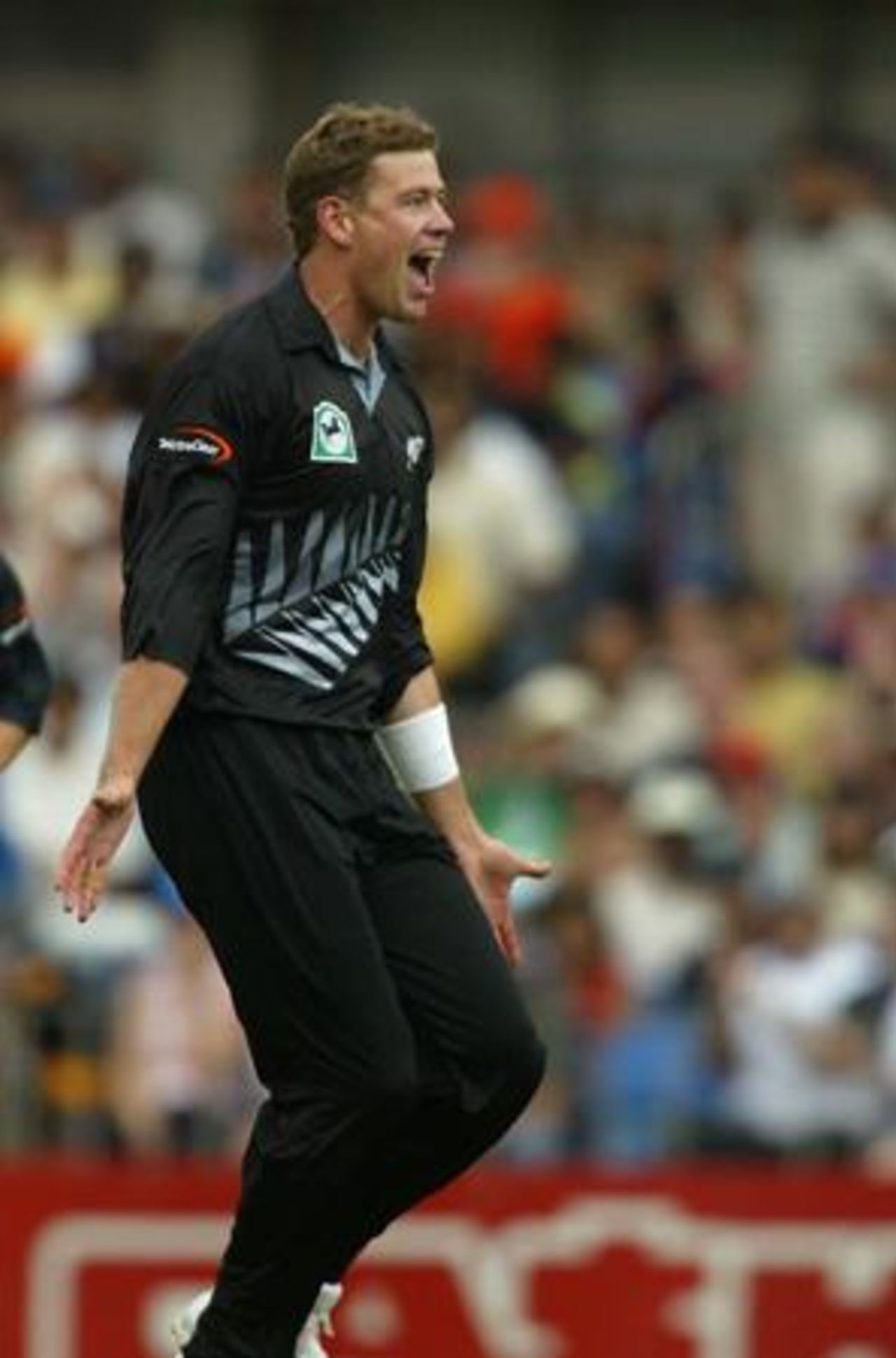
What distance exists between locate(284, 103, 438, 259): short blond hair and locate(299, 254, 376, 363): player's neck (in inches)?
4.5

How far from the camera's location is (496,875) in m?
9.66

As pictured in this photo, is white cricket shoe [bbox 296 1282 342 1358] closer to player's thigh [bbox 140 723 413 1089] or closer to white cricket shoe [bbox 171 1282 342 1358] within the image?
white cricket shoe [bbox 171 1282 342 1358]

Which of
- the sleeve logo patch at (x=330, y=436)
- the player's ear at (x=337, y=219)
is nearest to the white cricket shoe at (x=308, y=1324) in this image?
the sleeve logo patch at (x=330, y=436)

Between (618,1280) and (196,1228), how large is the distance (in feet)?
3.73

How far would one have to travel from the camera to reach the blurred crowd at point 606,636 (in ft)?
45.0

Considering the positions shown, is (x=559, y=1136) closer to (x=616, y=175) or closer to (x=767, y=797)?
(x=767, y=797)

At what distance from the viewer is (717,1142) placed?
13.7 meters

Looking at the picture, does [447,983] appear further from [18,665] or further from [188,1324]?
[18,665]

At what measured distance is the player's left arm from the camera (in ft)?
31.4

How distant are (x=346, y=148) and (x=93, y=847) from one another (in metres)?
1.43

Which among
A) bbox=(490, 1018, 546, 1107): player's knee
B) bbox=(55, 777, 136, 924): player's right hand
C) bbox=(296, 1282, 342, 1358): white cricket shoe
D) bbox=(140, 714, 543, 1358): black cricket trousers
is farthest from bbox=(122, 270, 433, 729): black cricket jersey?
bbox=(296, 1282, 342, 1358): white cricket shoe

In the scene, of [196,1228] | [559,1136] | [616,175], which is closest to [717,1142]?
[559,1136]

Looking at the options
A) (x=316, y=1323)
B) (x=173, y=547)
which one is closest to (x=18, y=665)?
(x=173, y=547)

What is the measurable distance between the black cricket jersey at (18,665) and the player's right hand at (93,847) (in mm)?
1322
